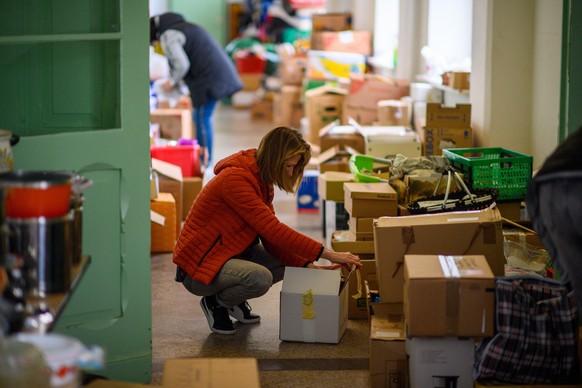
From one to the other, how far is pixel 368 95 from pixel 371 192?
4223mm

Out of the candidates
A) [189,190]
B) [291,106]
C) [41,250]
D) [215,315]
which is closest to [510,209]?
[215,315]

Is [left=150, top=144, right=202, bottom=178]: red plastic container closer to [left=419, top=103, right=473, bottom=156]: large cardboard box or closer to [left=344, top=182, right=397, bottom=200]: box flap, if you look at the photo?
[left=419, top=103, right=473, bottom=156]: large cardboard box

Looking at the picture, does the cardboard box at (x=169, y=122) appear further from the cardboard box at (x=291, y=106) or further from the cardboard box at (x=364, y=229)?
the cardboard box at (x=364, y=229)

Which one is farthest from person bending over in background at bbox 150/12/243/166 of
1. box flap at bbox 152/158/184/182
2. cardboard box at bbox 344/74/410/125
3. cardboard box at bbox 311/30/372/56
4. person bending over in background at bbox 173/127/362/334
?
person bending over in background at bbox 173/127/362/334

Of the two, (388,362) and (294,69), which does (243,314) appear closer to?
(388,362)

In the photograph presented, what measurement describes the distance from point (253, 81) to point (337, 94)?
7366 millimetres

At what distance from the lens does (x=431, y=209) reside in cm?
466

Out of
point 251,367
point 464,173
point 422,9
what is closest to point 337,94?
point 422,9

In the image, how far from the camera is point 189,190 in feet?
23.6

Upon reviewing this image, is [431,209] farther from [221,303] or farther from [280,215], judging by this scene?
[280,215]

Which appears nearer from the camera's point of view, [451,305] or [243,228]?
[451,305]

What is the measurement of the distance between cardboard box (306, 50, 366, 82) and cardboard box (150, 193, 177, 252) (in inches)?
179

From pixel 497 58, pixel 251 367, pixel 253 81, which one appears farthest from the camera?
pixel 253 81

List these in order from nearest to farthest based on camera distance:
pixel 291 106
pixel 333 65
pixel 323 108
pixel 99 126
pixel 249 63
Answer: pixel 99 126, pixel 323 108, pixel 333 65, pixel 291 106, pixel 249 63
